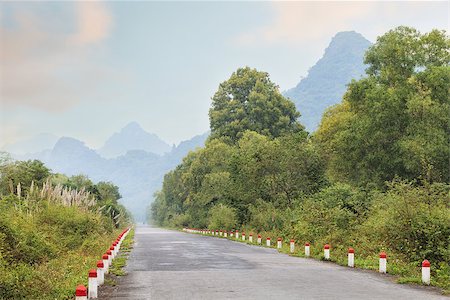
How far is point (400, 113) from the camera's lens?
38.2 m

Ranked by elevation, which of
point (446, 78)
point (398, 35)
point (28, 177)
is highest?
point (398, 35)

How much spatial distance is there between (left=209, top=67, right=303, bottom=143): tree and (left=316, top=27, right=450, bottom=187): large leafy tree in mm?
25380

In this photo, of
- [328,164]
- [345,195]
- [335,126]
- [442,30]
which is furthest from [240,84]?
[345,195]

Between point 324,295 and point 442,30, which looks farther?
point 442,30

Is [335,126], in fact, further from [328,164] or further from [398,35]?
[398,35]

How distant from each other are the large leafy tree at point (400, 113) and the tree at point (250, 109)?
999 inches

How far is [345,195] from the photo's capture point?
30031 millimetres

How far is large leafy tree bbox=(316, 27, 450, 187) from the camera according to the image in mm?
36000

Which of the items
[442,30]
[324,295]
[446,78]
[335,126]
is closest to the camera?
[324,295]

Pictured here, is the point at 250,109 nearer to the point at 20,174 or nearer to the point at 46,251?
the point at 20,174

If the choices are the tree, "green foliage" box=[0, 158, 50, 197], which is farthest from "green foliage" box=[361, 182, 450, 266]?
the tree

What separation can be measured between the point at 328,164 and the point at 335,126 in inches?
342

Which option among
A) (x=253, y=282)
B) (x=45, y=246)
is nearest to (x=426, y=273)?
(x=253, y=282)

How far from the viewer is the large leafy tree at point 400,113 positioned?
36.0 metres
